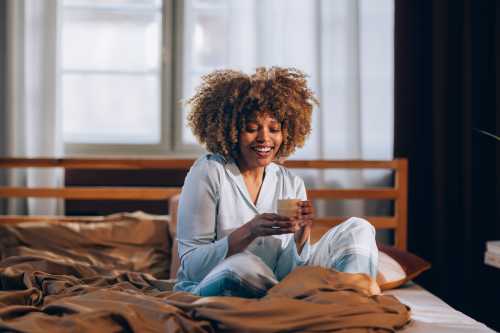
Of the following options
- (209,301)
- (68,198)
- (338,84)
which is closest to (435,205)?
(338,84)

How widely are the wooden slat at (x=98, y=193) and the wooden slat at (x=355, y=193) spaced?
602 mm

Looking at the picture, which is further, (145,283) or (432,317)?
(145,283)

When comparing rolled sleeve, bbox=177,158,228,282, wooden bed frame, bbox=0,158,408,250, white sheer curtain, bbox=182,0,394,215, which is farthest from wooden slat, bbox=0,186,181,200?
rolled sleeve, bbox=177,158,228,282

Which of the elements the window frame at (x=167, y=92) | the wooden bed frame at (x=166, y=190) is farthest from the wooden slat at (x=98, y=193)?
the window frame at (x=167, y=92)

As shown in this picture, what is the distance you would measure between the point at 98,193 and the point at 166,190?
0.96 ft

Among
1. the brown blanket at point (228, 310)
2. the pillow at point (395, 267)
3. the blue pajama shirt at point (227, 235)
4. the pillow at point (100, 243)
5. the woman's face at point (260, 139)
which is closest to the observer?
the brown blanket at point (228, 310)

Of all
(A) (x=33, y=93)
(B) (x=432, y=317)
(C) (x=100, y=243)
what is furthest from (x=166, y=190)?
(B) (x=432, y=317)

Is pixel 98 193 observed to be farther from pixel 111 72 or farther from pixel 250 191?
pixel 250 191

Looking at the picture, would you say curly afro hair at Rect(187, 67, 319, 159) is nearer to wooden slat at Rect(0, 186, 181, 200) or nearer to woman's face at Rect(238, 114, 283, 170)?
woman's face at Rect(238, 114, 283, 170)

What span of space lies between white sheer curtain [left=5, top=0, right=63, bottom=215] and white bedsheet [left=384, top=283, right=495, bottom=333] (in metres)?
1.59

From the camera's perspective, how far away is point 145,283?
2217 mm

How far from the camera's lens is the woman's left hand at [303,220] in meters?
1.93

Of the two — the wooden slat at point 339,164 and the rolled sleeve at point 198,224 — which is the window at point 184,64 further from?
the rolled sleeve at point 198,224

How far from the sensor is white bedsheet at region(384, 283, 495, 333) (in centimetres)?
188
